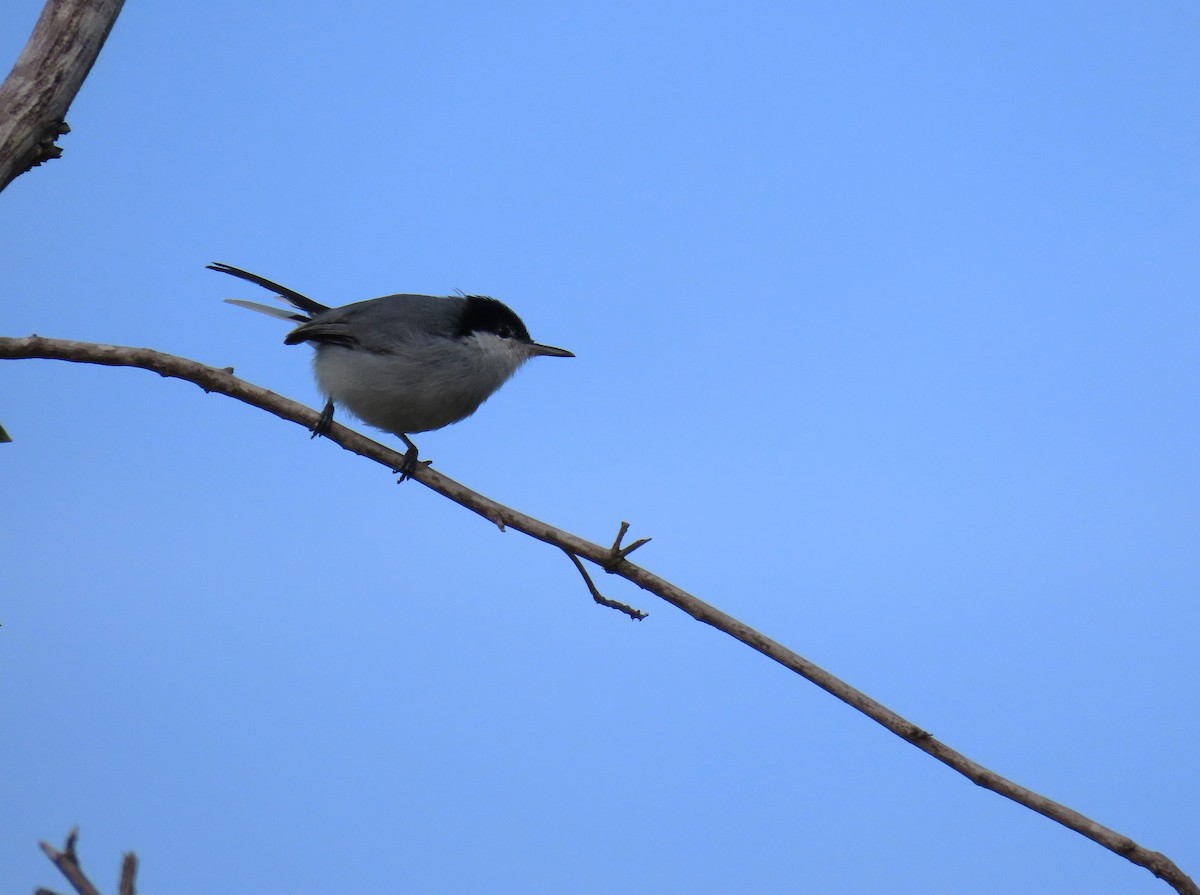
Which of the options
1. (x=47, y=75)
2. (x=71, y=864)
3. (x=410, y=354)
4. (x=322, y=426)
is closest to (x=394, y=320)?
(x=410, y=354)

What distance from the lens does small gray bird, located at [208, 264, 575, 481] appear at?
327 centimetres

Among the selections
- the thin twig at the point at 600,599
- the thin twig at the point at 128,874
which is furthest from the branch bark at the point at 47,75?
the thin twig at the point at 128,874

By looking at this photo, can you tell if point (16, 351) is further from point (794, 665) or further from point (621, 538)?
point (794, 665)

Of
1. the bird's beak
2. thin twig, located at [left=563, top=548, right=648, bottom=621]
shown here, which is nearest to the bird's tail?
the bird's beak

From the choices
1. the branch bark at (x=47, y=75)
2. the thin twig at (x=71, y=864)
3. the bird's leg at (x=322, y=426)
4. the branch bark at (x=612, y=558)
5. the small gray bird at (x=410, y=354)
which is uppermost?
the small gray bird at (x=410, y=354)

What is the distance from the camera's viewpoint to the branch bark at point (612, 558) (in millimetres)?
2172

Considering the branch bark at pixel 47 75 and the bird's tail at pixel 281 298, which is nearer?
the branch bark at pixel 47 75

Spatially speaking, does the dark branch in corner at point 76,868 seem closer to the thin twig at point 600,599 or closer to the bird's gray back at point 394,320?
the thin twig at point 600,599

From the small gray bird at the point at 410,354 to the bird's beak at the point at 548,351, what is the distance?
20 millimetres

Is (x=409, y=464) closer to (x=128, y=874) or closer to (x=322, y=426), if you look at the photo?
(x=322, y=426)

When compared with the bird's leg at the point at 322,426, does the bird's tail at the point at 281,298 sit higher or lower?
higher

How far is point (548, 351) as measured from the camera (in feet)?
12.0

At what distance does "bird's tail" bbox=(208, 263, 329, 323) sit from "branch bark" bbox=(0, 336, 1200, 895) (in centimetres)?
69

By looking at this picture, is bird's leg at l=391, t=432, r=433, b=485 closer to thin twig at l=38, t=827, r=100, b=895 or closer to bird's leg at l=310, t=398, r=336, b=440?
bird's leg at l=310, t=398, r=336, b=440
